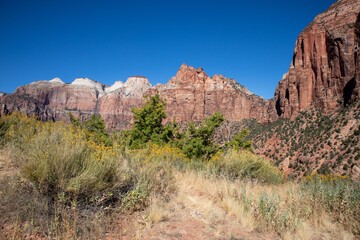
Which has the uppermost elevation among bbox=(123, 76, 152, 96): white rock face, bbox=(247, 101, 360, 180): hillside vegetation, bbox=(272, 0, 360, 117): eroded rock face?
bbox=(123, 76, 152, 96): white rock face

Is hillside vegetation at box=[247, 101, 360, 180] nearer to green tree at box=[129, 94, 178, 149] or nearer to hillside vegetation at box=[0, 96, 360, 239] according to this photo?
green tree at box=[129, 94, 178, 149]

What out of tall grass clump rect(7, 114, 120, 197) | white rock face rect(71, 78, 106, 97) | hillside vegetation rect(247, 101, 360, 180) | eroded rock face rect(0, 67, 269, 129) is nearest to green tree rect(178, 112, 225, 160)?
tall grass clump rect(7, 114, 120, 197)

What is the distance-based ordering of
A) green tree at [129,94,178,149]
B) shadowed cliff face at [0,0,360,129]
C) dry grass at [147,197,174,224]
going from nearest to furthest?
1. dry grass at [147,197,174,224]
2. green tree at [129,94,178,149]
3. shadowed cliff face at [0,0,360,129]

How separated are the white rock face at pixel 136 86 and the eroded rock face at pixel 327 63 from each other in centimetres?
11666

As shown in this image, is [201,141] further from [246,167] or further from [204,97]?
[204,97]

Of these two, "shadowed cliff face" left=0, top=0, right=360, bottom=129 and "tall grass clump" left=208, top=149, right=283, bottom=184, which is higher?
"shadowed cliff face" left=0, top=0, right=360, bottom=129

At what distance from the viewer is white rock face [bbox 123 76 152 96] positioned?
152750 millimetres

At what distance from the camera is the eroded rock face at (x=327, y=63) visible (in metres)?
41.2

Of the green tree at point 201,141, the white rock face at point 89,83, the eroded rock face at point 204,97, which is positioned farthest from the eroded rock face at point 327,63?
the white rock face at point 89,83

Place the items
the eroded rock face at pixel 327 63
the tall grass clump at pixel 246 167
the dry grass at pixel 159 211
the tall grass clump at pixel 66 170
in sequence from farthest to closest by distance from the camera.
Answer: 1. the eroded rock face at pixel 327 63
2. the tall grass clump at pixel 246 167
3. the dry grass at pixel 159 211
4. the tall grass clump at pixel 66 170

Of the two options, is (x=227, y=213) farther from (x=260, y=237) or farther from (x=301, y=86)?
(x=301, y=86)

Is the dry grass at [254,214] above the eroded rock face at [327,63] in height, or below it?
below

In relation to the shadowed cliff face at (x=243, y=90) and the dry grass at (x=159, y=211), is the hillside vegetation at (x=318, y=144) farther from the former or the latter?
the dry grass at (x=159, y=211)

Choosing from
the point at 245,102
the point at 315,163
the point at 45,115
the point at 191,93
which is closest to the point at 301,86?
the point at 315,163
